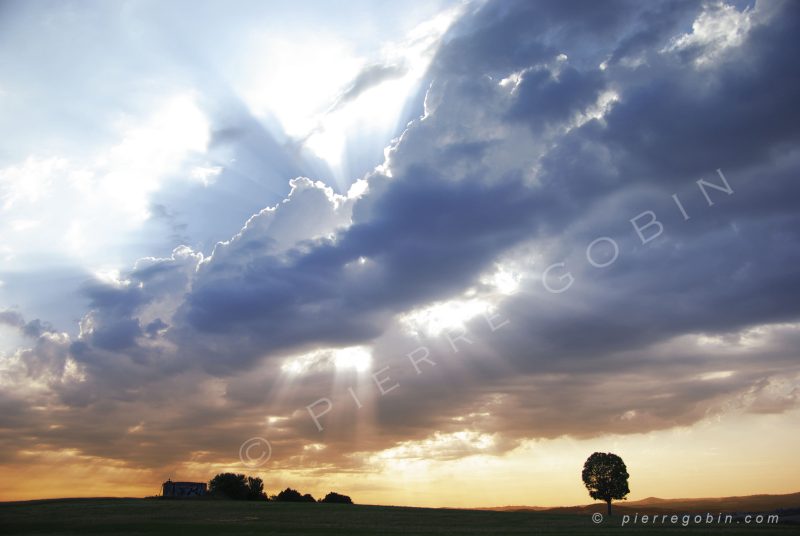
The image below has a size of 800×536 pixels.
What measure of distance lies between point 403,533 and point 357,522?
21744mm

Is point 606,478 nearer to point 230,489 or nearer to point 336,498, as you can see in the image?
point 336,498

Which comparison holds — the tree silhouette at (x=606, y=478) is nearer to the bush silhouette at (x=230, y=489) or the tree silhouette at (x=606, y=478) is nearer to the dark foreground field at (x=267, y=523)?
the dark foreground field at (x=267, y=523)

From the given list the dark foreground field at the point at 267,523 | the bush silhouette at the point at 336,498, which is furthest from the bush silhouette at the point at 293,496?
the dark foreground field at the point at 267,523

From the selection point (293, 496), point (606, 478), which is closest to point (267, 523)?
point (606, 478)

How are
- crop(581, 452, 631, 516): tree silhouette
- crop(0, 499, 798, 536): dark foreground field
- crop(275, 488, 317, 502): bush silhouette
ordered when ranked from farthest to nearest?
crop(275, 488, 317, 502): bush silhouette → crop(581, 452, 631, 516): tree silhouette → crop(0, 499, 798, 536): dark foreground field

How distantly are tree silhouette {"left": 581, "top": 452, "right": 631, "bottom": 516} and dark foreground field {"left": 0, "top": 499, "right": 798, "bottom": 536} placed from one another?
38122mm

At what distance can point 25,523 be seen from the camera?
8594 centimetres

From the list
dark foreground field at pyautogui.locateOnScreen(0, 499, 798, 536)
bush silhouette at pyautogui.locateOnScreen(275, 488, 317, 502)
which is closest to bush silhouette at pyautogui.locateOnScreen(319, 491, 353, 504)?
bush silhouette at pyautogui.locateOnScreen(275, 488, 317, 502)

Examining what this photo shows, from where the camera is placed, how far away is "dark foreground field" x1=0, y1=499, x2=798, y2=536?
71.1 meters

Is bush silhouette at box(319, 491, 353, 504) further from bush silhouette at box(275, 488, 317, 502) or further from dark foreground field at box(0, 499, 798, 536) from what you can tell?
dark foreground field at box(0, 499, 798, 536)

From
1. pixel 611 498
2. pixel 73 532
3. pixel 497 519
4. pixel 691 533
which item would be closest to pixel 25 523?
pixel 73 532

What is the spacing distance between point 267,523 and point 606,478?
8356cm

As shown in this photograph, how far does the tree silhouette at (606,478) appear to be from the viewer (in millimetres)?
133375

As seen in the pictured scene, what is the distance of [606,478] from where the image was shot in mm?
134375
